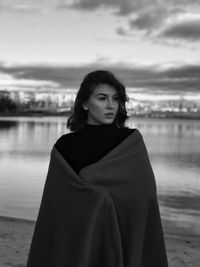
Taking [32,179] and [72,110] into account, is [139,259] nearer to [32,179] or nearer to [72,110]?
[72,110]

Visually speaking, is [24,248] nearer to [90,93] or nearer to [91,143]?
[91,143]

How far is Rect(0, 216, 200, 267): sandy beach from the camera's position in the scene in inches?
257

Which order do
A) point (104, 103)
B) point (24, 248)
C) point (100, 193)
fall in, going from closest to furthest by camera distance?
point (100, 193), point (104, 103), point (24, 248)

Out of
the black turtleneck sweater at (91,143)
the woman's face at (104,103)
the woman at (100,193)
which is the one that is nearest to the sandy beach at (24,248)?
the woman at (100,193)

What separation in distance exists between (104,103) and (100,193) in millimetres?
583

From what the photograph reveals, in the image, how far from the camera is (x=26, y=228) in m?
9.08

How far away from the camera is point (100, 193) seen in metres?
2.88

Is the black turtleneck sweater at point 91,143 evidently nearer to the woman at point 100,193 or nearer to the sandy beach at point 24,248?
the woman at point 100,193

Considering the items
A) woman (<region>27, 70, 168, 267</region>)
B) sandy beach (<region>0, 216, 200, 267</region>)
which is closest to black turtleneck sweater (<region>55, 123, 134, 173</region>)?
woman (<region>27, 70, 168, 267</region>)

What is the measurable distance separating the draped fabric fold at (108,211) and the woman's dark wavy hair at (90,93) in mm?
178

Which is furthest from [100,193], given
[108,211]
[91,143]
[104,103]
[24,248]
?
[24,248]

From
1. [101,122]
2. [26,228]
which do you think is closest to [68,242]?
[101,122]

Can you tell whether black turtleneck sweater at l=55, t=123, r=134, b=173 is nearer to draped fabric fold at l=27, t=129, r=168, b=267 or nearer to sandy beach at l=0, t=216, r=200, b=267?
draped fabric fold at l=27, t=129, r=168, b=267

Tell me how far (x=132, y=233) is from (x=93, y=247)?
26 cm
